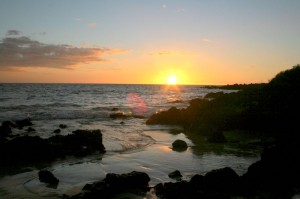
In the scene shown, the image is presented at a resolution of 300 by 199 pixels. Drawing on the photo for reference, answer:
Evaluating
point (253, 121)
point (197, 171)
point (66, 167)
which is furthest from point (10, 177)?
point (253, 121)

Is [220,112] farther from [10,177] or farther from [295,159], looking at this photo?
[10,177]

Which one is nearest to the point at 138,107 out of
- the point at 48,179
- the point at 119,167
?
the point at 119,167

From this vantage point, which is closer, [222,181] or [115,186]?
[115,186]

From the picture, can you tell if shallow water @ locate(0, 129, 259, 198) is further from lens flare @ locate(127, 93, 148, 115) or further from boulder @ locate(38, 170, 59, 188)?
lens flare @ locate(127, 93, 148, 115)

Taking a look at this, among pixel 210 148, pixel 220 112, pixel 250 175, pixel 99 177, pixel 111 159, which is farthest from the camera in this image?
pixel 220 112

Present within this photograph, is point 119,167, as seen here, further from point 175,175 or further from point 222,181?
point 222,181

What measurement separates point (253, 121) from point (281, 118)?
83.8 inches

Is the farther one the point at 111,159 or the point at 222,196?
the point at 111,159

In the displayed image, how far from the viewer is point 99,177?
12.1 meters

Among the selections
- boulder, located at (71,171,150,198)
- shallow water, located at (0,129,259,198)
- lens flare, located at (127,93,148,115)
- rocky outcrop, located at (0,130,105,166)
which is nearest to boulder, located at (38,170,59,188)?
shallow water, located at (0,129,259,198)

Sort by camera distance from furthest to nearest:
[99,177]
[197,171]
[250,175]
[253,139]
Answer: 1. [253,139]
2. [197,171]
3. [99,177]
4. [250,175]

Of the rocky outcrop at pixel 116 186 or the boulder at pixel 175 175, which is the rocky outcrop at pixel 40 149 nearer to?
the boulder at pixel 175 175

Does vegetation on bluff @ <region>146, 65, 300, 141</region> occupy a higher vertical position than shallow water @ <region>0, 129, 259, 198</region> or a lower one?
higher

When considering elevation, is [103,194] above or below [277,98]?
below
